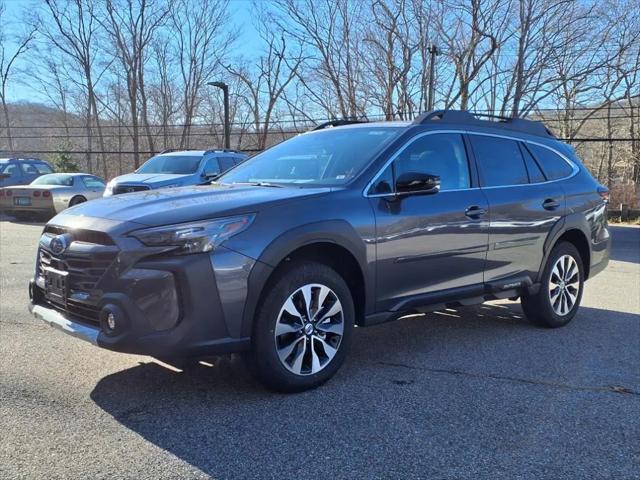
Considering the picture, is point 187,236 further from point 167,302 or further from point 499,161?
point 499,161

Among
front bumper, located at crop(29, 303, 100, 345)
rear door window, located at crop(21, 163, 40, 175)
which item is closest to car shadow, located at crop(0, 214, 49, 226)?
rear door window, located at crop(21, 163, 40, 175)

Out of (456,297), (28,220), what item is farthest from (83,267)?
(28,220)

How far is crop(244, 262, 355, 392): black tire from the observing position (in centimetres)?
357

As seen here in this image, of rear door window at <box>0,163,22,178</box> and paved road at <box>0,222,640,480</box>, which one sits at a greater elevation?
rear door window at <box>0,163,22,178</box>

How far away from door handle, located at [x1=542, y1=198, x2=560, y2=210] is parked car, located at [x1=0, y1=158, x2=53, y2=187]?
17.1 m

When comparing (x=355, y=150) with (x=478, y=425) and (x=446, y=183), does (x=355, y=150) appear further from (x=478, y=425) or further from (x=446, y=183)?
(x=478, y=425)

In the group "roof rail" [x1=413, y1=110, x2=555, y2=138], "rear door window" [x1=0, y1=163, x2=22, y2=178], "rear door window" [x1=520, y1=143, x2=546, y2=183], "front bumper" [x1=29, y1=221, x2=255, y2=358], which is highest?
"roof rail" [x1=413, y1=110, x2=555, y2=138]

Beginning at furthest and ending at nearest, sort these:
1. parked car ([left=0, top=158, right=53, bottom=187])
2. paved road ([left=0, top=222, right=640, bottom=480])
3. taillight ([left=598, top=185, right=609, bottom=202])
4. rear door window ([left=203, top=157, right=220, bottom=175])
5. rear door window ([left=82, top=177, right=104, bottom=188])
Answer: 1. parked car ([left=0, top=158, right=53, bottom=187])
2. rear door window ([left=82, top=177, right=104, bottom=188])
3. rear door window ([left=203, top=157, right=220, bottom=175])
4. taillight ([left=598, top=185, right=609, bottom=202])
5. paved road ([left=0, top=222, right=640, bottom=480])

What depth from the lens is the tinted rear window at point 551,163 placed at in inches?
225

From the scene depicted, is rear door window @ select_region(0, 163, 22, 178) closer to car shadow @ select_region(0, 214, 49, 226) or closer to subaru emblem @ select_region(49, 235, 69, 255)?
car shadow @ select_region(0, 214, 49, 226)

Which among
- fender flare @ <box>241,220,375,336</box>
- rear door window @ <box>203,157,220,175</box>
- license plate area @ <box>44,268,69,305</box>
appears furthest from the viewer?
rear door window @ <box>203,157,220,175</box>

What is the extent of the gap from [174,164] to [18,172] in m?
8.10

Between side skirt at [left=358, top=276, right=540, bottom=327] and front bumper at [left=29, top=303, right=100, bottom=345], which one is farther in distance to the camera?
side skirt at [left=358, top=276, right=540, bottom=327]

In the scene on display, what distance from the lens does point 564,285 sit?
582 cm
